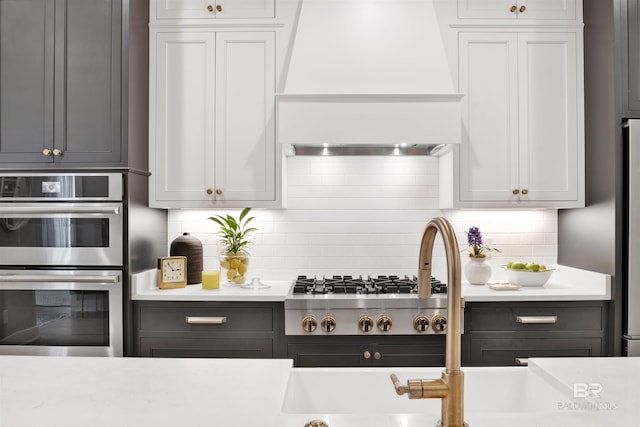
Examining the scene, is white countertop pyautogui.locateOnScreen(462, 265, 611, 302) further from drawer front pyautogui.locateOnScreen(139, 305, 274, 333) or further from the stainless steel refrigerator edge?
drawer front pyautogui.locateOnScreen(139, 305, 274, 333)

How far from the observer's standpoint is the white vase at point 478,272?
9.25 feet

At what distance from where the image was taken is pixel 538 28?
2809 mm

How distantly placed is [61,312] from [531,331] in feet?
8.87

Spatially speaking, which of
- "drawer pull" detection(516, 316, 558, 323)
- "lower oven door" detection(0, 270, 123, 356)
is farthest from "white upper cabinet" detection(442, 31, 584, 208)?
"lower oven door" detection(0, 270, 123, 356)

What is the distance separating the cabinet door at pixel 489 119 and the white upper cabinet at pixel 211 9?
1325mm

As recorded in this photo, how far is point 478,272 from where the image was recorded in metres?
2.82

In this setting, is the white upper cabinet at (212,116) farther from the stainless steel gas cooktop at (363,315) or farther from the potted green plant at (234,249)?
the stainless steel gas cooktop at (363,315)

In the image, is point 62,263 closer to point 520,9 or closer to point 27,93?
point 27,93

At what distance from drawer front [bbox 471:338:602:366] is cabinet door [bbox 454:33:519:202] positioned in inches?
35.5

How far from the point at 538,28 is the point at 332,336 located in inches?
92.3

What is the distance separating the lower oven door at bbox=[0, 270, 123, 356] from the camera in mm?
2477

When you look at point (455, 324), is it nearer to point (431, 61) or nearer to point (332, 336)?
point (332, 336)

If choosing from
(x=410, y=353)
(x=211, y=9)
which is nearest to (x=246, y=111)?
(x=211, y=9)

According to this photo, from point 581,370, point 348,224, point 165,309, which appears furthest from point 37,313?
point 581,370
